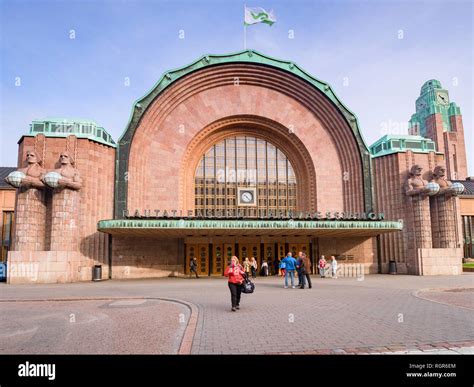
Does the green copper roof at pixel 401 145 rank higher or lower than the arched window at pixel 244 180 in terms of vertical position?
higher

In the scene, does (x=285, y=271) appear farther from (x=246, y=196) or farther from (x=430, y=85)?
(x=430, y=85)

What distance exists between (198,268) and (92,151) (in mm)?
11722

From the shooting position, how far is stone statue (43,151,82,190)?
2272cm

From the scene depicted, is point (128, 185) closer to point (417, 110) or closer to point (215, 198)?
point (215, 198)

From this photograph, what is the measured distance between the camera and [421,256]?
26453mm

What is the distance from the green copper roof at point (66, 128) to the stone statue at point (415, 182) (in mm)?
23211

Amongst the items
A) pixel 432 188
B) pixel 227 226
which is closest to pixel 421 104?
pixel 432 188

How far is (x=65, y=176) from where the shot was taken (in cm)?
2370

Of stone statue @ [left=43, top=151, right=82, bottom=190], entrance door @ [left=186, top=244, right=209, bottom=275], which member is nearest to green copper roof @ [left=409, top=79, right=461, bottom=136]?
entrance door @ [left=186, top=244, right=209, bottom=275]

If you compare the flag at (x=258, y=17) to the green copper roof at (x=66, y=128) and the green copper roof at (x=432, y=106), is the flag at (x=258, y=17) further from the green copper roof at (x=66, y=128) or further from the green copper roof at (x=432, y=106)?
the green copper roof at (x=432, y=106)

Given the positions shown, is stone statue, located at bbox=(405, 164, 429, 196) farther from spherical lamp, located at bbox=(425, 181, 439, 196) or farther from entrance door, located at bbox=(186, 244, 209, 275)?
entrance door, located at bbox=(186, 244, 209, 275)

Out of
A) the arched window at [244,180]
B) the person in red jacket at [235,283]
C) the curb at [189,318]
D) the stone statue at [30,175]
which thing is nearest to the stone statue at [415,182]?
the arched window at [244,180]

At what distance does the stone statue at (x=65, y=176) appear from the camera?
74.5 ft

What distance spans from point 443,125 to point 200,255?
70.2 m
